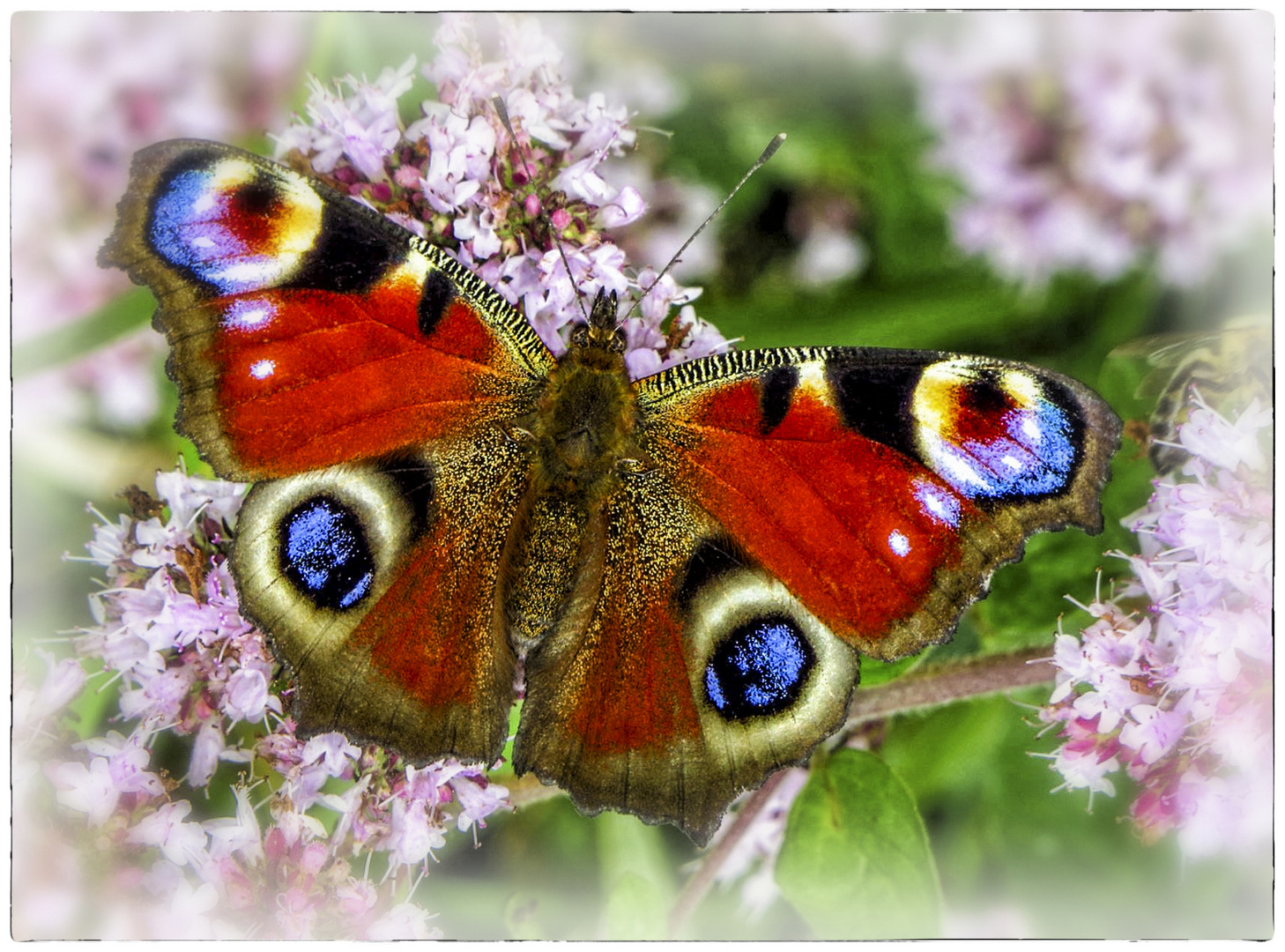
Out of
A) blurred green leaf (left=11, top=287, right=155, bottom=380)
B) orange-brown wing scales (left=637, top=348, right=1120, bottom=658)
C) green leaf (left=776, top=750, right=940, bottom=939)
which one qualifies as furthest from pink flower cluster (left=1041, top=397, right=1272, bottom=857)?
blurred green leaf (left=11, top=287, right=155, bottom=380)

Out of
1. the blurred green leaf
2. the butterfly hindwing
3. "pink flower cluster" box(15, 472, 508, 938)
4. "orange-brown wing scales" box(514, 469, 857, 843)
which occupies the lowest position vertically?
"pink flower cluster" box(15, 472, 508, 938)

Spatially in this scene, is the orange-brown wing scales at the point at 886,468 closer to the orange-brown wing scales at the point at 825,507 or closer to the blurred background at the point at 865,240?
the orange-brown wing scales at the point at 825,507

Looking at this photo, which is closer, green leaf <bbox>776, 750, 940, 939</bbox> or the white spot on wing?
the white spot on wing

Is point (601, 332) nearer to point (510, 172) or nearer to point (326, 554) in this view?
point (510, 172)

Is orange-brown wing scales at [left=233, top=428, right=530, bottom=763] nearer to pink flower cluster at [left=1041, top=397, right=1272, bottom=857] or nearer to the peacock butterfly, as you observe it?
the peacock butterfly

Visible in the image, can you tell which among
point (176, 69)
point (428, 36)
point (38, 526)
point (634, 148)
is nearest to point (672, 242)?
point (634, 148)

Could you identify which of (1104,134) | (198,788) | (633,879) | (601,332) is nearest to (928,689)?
(633,879)

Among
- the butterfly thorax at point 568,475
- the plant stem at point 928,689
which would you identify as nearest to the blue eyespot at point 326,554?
the butterfly thorax at point 568,475

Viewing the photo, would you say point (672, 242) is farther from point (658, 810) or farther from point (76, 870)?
point (76, 870)
